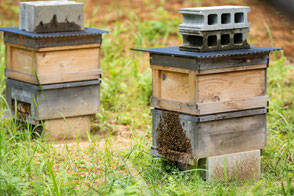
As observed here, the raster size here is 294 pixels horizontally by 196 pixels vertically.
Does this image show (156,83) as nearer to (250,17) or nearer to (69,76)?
(69,76)

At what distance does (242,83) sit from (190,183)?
1.00 metres

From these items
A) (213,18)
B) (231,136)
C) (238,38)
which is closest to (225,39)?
(238,38)

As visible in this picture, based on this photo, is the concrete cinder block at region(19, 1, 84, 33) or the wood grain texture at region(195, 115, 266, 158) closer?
the wood grain texture at region(195, 115, 266, 158)

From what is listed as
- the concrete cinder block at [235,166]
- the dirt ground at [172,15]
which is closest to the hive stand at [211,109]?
the concrete cinder block at [235,166]

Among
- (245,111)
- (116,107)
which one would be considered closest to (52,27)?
(116,107)

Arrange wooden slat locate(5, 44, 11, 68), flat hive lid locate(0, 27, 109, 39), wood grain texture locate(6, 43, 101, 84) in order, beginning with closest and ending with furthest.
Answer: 1. flat hive lid locate(0, 27, 109, 39)
2. wood grain texture locate(6, 43, 101, 84)
3. wooden slat locate(5, 44, 11, 68)

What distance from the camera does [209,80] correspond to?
367 centimetres

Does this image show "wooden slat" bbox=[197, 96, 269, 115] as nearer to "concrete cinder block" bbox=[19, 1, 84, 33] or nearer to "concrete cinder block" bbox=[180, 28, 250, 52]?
"concrete cinder block" bbox=[180, 28, 250, 52]

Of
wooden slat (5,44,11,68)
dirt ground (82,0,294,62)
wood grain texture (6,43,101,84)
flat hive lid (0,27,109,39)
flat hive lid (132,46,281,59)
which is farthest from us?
dirt ground (82,0,294,62)

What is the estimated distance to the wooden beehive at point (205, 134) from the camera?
3.68 m

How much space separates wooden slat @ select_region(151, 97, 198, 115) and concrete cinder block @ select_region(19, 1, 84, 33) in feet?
6.34

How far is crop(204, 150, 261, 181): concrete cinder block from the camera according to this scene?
375 centimetres

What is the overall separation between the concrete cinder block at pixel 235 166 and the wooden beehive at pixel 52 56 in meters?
2.25

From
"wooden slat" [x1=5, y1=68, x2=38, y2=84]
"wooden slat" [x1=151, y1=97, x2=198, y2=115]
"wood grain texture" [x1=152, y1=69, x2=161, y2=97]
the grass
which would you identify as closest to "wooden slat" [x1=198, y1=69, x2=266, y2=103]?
"wooden slat" [x1=151, y1=97, x2=198, y2=115]
